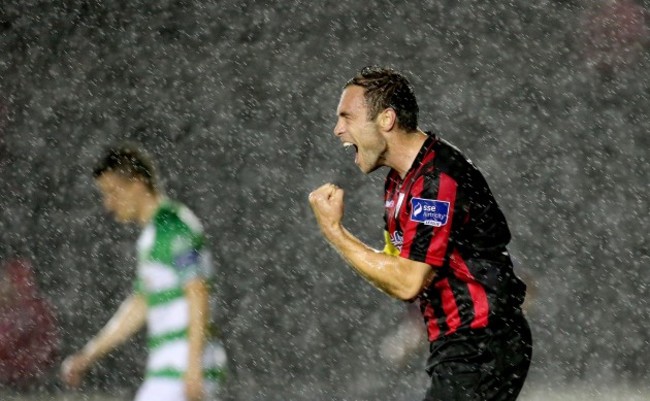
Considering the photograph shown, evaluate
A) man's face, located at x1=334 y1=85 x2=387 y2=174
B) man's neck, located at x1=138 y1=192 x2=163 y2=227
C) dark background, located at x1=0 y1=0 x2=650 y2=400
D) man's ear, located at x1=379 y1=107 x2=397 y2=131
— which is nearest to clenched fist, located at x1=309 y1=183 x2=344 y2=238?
man's face, located at x1=334 y1=85 x2=387 y2=174

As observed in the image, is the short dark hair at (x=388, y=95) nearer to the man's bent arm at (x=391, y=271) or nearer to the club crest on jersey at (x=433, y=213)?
the club crest on jersey at (x=433, y=213)

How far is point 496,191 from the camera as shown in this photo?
7.11 meters

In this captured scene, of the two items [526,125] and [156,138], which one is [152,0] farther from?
[526,125]

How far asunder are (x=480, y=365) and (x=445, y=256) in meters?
0.32

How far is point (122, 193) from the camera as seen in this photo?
426 cm

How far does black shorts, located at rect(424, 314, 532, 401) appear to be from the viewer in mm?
2879

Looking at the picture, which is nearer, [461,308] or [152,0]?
[461,308]

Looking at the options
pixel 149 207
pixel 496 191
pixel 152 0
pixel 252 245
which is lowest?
pixel 252 245

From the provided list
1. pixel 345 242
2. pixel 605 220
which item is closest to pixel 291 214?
pixel 605 220

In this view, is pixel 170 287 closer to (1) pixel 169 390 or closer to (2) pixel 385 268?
(1) pixel 169 390

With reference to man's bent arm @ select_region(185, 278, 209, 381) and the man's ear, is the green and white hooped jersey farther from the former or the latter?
the man's ear

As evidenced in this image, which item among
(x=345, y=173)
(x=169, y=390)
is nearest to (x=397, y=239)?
(x=169, y=390)

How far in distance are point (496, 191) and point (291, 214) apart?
4.66ft

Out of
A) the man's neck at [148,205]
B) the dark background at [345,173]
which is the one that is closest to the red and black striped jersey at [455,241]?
the man's neck at [148,205]
